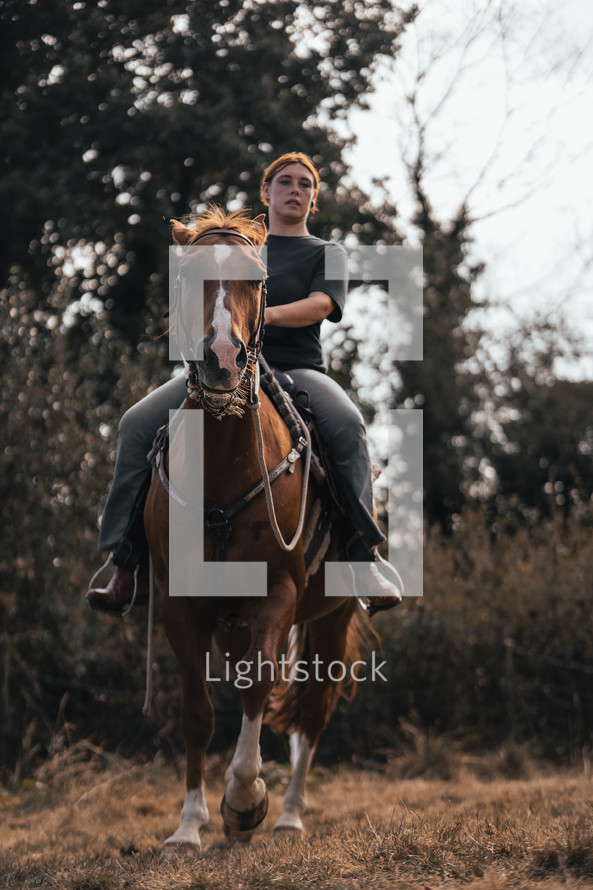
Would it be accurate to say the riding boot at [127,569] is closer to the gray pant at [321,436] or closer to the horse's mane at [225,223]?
the gray pant at [321,436]

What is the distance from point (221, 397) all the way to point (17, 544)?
20.8 ft

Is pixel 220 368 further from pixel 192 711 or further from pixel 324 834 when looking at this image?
pixel 324 834

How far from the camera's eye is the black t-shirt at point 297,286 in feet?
17.0

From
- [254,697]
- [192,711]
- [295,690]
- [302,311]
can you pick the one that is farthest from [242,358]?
[295,690]

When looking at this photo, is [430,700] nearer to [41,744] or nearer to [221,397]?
[41,744]

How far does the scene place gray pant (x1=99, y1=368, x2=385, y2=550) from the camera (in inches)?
205

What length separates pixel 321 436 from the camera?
528 centimetres

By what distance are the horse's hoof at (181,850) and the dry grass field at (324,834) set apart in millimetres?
68

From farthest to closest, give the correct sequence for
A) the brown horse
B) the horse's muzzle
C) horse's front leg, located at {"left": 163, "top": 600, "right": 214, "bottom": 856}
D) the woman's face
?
the woman's face
horse's front leg, located at {"left": 163, "top": 600, "right": 214, "bottom": 856}
the brown horse
the horse's muzzle

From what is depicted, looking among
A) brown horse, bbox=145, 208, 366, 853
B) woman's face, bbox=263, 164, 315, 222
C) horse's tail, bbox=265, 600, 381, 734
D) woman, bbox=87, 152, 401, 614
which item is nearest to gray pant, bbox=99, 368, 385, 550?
woman, bbox=87, 152, 401, 614

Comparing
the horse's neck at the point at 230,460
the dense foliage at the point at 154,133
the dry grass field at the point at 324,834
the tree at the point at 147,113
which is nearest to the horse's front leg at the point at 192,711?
the dry grass field at the point at 324,834

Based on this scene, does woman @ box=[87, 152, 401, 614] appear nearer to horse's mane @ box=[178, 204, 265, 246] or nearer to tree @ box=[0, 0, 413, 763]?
horse's mane @ box=[178, 204, 265, 246]

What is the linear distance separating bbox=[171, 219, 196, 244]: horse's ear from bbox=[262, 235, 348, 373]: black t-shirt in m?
0.91

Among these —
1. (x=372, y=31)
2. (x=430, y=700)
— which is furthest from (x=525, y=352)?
(x=430, y=700)
